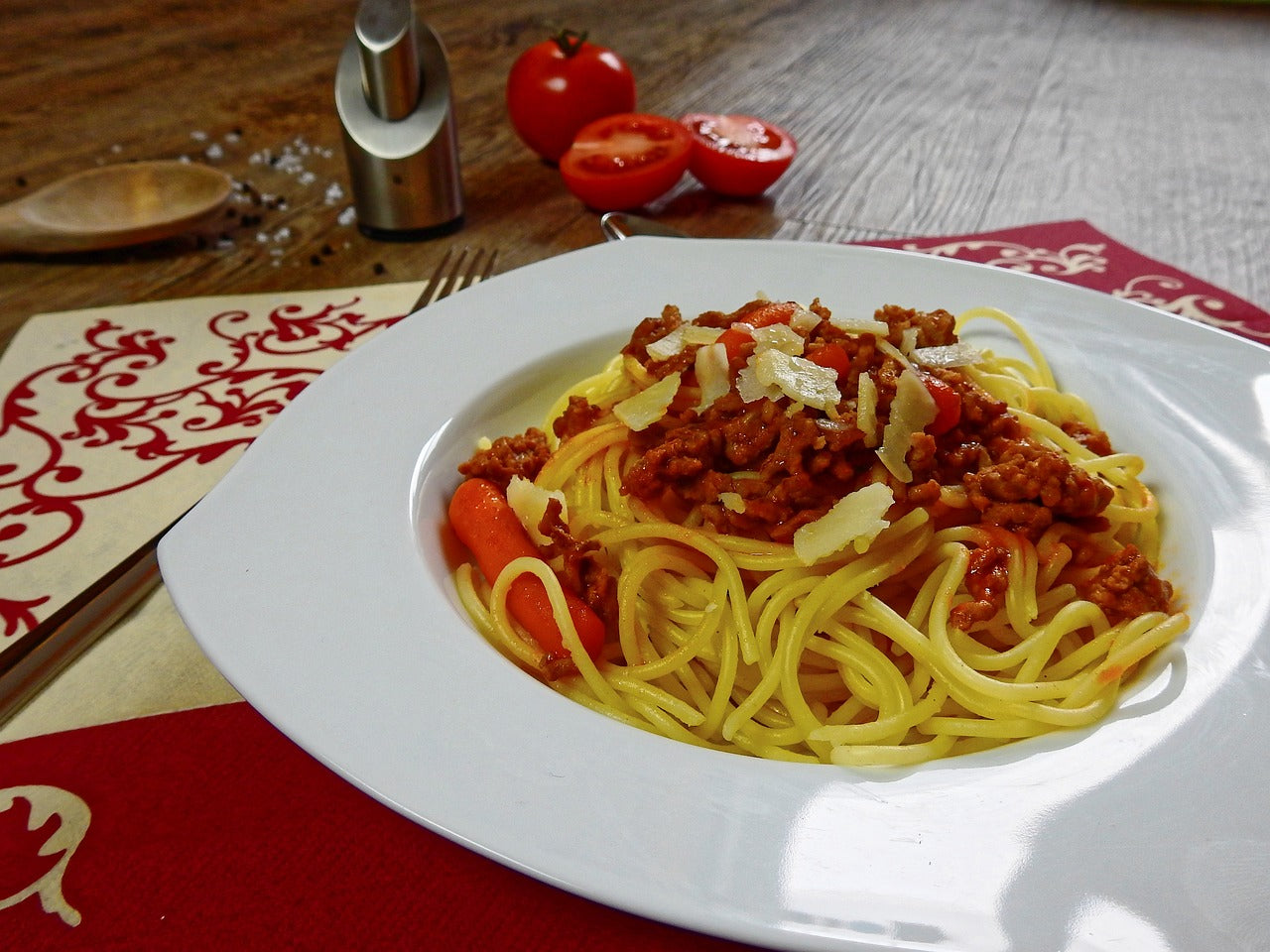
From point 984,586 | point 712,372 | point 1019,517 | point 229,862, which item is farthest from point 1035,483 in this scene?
point 229,862

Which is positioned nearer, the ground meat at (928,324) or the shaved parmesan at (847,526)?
the shaved parmesan at (847,526)

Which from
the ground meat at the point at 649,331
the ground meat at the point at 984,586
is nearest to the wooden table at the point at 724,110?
the ground meat at the point at 649,331

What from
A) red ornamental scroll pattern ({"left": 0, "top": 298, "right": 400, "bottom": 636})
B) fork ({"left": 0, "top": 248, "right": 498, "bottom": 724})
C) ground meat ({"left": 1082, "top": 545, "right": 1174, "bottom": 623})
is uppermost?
ground meat ({"left": 1082, "top": 545, "right": 1174, "bottom": 623})

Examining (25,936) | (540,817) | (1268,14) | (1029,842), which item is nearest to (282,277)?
(25,936)

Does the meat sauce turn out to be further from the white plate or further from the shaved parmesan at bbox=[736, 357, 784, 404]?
the white plate

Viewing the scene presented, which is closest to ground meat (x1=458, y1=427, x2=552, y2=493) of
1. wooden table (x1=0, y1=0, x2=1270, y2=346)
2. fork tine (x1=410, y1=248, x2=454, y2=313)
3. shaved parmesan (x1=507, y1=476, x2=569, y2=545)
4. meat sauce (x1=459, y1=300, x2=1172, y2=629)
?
meat sauce (x1=459, y1=300, x2=1172, y2=629)

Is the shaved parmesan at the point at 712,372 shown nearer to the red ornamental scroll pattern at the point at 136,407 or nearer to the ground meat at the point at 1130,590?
the ground meat at the point at 1130,590

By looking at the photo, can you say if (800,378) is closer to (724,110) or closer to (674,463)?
(674,463)
